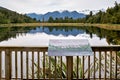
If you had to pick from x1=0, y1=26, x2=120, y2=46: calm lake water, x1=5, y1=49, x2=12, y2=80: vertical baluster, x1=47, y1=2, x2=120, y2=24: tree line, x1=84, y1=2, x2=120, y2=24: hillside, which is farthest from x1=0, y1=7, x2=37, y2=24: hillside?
x1=5, y1=49, x2=12, y2=80: vertical baluster

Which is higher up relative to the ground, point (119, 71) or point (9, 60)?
point (9, 60)

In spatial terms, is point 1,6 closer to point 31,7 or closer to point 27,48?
point 31,7

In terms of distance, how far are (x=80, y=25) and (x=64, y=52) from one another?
71.7 meters

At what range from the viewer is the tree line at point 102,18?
4600 centimetres

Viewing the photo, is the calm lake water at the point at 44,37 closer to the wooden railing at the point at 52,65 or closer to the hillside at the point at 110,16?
the wooden railing at the point at 52,65

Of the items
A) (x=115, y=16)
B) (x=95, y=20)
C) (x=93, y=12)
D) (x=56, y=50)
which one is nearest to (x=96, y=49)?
(x=56, y=50)

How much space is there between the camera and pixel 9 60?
426cm

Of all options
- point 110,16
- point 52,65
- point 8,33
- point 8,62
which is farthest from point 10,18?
point 8,62

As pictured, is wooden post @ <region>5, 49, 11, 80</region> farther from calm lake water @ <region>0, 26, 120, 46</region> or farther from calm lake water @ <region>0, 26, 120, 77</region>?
calm lake water @ <region>0, 26, 120, 46</region>

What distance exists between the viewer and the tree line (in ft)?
151

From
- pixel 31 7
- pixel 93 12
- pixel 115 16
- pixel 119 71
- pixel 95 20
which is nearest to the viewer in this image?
pixel 119 71

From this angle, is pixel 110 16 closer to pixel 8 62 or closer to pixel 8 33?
pixel 8 33

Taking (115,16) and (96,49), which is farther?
(115,16)

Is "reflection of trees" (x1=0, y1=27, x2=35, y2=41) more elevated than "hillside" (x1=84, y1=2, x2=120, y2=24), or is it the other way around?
"hillside" (x1=84, y1=2, x2=120, y2=24)
